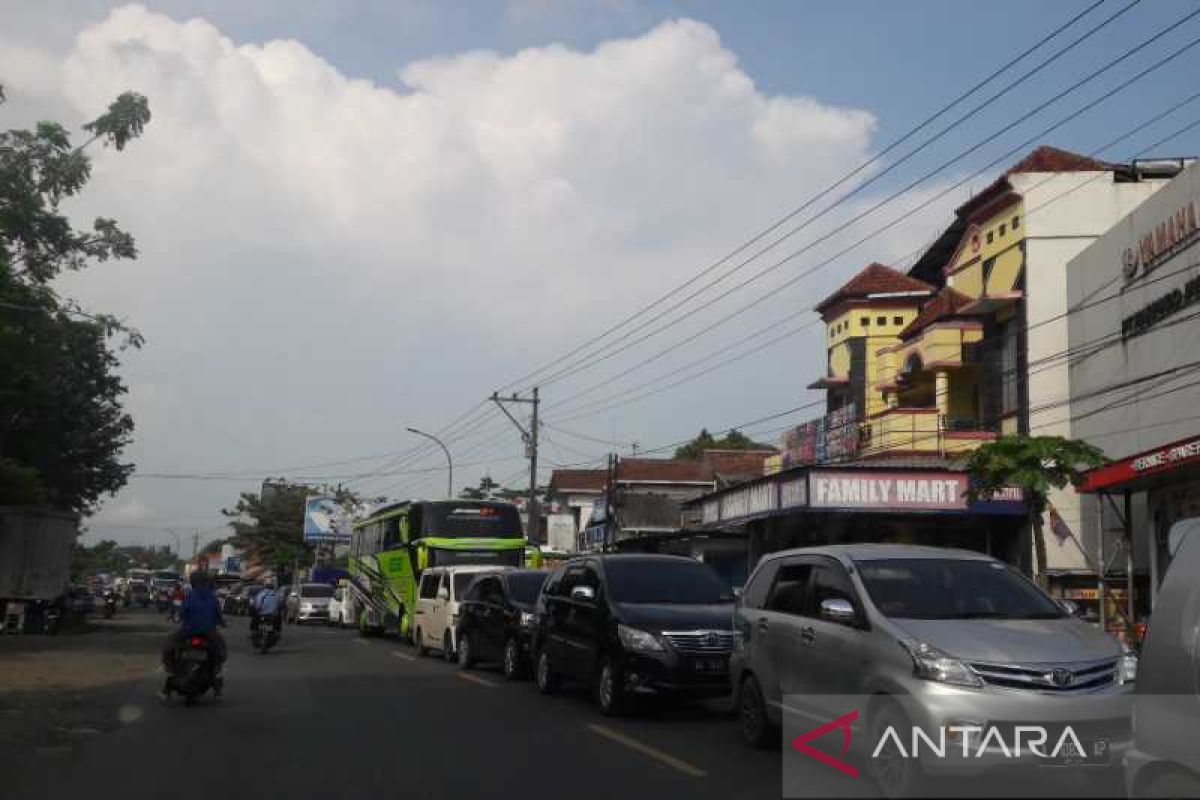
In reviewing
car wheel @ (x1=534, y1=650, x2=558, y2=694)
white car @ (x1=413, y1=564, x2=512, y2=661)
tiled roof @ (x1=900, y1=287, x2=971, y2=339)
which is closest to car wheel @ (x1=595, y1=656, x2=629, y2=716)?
car wheel @ (x1=534, y1=650, x2=558, y2=694)

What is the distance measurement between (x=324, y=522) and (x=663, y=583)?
7015cm

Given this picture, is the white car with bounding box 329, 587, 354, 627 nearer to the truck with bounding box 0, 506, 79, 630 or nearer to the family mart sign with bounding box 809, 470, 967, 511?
the truck with bounding box 0, 506, 79, 630

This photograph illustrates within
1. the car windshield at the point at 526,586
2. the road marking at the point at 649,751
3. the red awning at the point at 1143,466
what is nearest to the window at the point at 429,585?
the car windshield at the point at 526,586

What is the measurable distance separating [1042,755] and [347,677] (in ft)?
43.4

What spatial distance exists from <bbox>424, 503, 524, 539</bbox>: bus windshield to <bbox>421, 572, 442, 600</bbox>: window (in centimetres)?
392

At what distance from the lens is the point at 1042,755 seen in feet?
23.3

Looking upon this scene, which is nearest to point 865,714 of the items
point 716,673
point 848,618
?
point 848,618

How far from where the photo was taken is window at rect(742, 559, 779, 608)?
35.0ft

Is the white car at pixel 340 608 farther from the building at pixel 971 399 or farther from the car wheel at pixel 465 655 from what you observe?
the car wheel at pixel 465 655

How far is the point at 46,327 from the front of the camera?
31.7 metres

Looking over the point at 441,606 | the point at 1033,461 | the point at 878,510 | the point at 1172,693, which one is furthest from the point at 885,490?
the point at 1172,693

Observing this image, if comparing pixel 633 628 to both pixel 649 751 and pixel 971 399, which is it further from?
pixel 971 399

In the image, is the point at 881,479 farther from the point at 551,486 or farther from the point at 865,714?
the point at 551,486

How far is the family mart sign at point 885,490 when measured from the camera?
1078 inches
